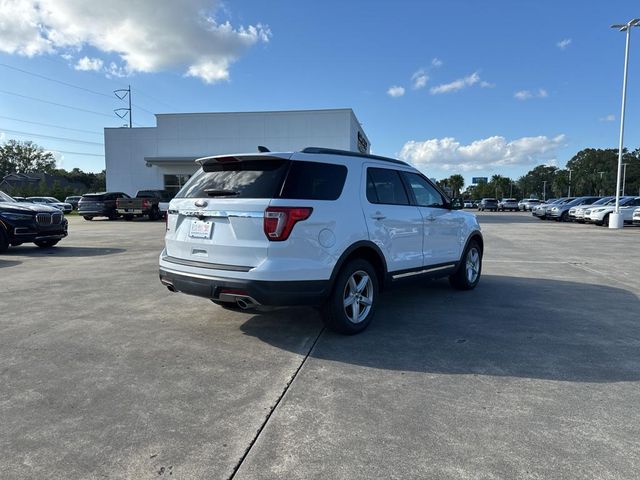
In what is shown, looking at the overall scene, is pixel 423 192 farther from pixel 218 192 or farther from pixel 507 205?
pixel 507 205

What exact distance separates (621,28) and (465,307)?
27596 mm

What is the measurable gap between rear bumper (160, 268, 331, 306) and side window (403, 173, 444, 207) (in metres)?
2.28

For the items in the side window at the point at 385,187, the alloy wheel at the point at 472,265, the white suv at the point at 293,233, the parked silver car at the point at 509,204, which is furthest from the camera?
the parked silver car at the point at 509,204

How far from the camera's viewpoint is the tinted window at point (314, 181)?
4.30 m

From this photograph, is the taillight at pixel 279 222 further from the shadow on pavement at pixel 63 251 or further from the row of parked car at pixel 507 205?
the row of parked car at pixel 507 205

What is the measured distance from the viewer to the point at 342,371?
3.96 m

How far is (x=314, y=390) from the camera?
357 cm

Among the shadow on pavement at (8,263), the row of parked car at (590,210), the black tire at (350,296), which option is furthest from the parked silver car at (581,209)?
the shadow on pavement at (8,263)

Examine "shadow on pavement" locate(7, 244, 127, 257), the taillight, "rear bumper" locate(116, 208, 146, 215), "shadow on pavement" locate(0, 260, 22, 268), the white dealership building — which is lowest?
"shadow on pavement" locate(0, 260, 22, 268)

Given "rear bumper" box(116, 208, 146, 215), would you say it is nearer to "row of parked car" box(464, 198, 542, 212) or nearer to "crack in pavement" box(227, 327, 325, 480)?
"crack in pavement" box(227, 327, 325, 480)

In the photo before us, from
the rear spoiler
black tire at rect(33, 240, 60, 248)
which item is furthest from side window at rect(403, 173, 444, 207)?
black tire at rect(33, 240, 60, 248)

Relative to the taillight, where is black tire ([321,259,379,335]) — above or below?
below

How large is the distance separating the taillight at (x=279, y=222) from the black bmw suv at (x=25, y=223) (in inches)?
Result: 393

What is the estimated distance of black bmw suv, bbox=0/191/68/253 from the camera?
11.2 meters
